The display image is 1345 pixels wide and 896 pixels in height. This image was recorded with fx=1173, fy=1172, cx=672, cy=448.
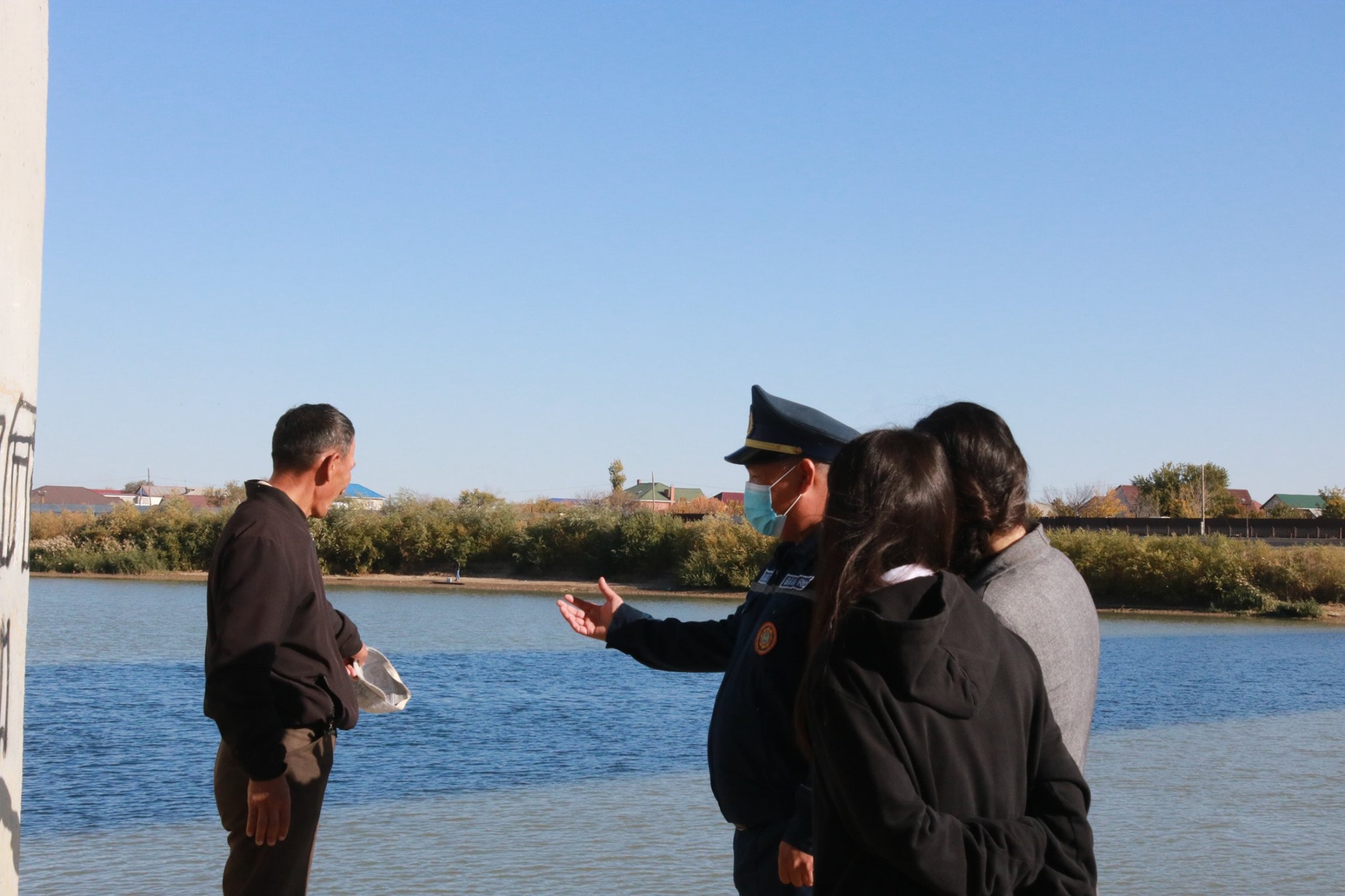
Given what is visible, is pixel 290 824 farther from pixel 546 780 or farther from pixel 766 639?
pixel 546 780

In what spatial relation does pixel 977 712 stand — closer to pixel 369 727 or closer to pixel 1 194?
pixel 1 194

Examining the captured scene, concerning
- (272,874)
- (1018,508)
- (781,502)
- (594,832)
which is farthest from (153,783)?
(1018,508)

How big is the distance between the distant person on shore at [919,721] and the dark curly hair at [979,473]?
0.36 metres

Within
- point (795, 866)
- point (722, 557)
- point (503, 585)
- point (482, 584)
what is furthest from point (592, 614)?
point (482, 584)

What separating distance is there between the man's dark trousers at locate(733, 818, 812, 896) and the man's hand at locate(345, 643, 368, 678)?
1.76 metres

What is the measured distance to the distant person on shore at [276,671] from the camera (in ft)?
11.1

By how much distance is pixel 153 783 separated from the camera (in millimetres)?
10078

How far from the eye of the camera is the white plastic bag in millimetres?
4168

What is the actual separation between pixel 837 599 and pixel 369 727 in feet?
39.5

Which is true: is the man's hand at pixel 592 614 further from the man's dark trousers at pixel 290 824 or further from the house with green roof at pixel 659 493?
the house with green roof at pixel 659 493

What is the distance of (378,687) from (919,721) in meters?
2.85

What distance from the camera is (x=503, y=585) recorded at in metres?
43.9

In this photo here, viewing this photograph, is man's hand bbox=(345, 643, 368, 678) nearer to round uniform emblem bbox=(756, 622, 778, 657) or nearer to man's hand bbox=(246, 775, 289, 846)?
man's hand bbox=(246, 775, 289, 846)

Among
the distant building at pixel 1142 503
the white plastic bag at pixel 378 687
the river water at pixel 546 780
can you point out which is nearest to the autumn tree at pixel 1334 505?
the distant building at pixel 1142 503
